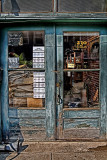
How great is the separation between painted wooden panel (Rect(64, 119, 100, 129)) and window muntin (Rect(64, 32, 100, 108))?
1.07 ft

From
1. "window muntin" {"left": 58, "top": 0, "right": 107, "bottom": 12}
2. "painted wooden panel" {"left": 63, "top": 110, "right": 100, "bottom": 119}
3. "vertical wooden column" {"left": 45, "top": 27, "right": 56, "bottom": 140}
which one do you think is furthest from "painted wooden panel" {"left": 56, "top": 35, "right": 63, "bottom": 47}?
"painted wooden panel" {"left": 63, "top": 110, "right": 100, "bottom": 119}

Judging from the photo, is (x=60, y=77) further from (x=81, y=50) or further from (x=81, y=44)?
(x=81, y=44)

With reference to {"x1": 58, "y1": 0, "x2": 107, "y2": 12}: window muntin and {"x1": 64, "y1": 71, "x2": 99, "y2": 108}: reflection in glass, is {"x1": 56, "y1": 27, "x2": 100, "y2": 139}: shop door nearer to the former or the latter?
{"x1": 64, "y1": 71, "x2": 99, "y2": 108}: reflection in glass

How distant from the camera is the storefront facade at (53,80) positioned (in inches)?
183

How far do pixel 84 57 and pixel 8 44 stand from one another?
5.82 ft

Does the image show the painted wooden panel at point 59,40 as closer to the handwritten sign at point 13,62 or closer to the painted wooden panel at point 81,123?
the handwritten sign at point 13,62

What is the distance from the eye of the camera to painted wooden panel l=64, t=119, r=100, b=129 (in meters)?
4.73

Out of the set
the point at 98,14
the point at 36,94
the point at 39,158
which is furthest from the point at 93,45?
the point at 39,158

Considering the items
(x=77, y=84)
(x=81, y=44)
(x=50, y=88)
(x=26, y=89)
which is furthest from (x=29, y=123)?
(x=81, y=44)

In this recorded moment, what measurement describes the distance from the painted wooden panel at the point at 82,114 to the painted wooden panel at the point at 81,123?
0.10 m

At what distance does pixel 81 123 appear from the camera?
4734mm

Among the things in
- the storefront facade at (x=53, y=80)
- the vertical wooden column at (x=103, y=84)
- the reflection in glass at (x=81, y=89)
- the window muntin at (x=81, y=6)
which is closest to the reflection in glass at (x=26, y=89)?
the storefront facade at (x=53, y=80)

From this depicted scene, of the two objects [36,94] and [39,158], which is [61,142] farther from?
[36,94]

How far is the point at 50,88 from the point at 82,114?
3.15 ft
